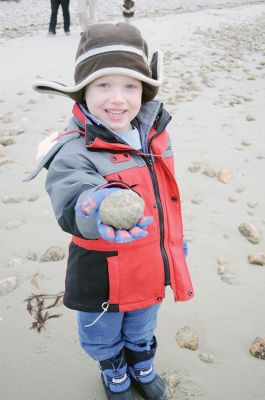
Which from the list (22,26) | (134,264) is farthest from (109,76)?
(22,26)

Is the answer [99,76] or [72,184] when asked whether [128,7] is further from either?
[72,184]

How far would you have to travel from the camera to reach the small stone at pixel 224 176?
3919mm

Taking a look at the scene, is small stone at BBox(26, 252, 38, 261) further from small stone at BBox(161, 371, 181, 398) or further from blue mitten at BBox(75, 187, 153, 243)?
blue mitten at BBox(75, 187, 153, 243)

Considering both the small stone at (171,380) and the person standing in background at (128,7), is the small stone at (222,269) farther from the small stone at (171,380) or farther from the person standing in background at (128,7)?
the person standing in background at (128,7)

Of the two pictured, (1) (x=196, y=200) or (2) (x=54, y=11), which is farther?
(2) (x=54, y=11)

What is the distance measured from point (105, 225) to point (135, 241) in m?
0.58

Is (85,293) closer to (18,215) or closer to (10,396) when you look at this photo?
(10,396)

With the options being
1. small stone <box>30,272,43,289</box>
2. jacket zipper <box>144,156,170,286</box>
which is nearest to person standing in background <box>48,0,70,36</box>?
small stone <box>30,272,43,289</box>

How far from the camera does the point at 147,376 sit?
2.12 metres

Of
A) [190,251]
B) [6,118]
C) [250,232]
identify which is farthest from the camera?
[6,118]

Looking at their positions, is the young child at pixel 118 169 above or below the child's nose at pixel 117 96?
below

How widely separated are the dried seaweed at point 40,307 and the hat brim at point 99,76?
52.7 inches

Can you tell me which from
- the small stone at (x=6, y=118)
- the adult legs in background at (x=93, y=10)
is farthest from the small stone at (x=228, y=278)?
the adult legs in background at (x=93, y=10)

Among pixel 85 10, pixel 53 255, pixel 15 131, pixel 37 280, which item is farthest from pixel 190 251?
pixel 85 10
